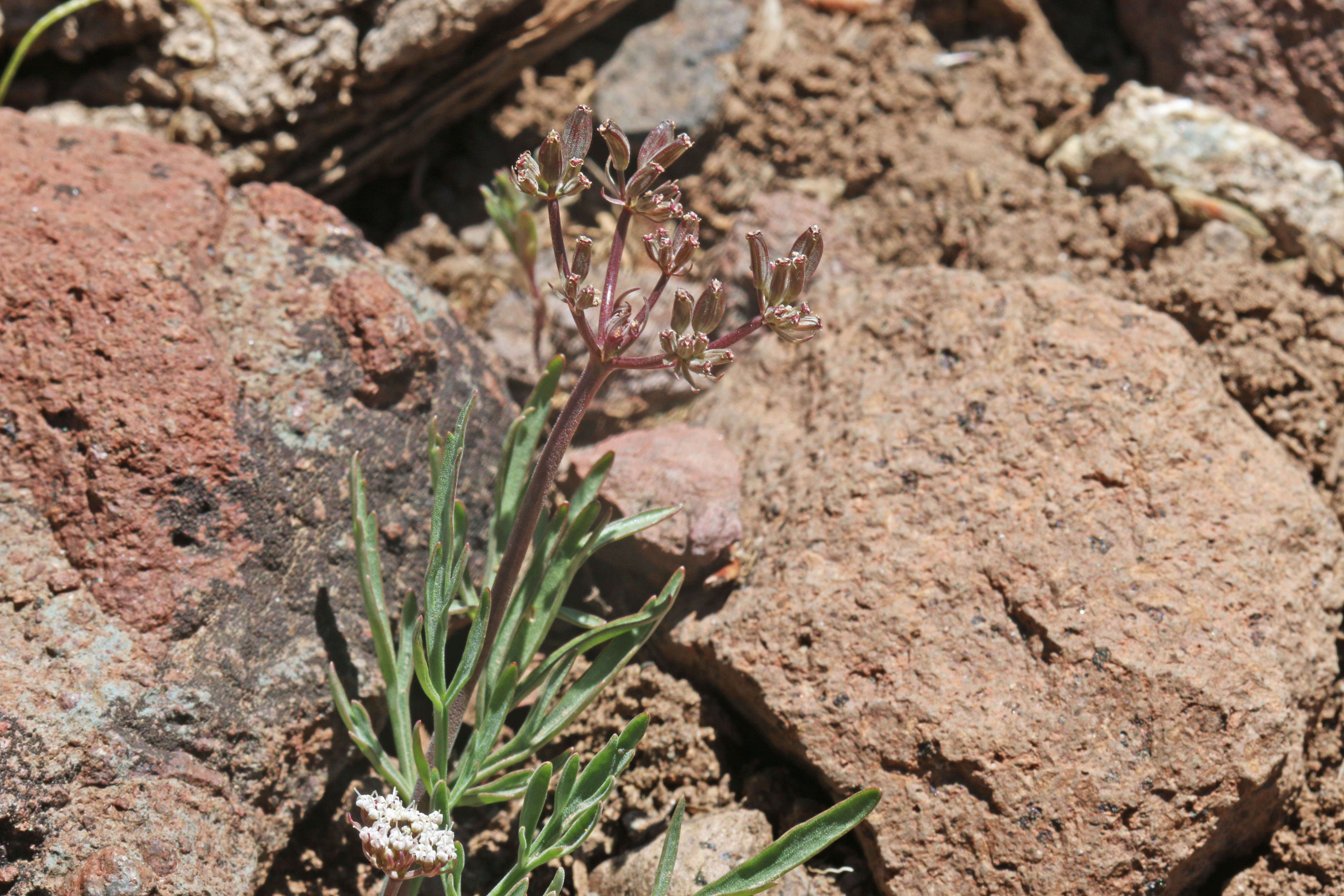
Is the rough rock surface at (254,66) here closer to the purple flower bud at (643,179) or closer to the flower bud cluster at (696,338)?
the purple flower bud at (643,179)

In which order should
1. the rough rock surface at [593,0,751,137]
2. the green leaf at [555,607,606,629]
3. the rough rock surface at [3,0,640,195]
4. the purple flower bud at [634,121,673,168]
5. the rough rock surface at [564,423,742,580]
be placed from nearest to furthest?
the purple flower bud at [634,121,673,168] → the green leaf at [555,607,606,629] → the rough rock surface at [564,423,742,580] → the rough rock surface at [3,0,640,195] → the rough rock surface at [593,0,751,137]

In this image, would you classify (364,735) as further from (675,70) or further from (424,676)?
(675,70)

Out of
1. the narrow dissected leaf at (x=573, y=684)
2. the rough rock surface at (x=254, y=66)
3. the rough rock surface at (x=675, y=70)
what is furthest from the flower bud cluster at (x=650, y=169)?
the rough rock surface at (x=675, y=70)

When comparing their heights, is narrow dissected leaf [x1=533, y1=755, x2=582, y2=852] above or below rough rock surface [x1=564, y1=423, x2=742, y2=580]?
below

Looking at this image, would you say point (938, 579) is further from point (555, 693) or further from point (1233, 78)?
point (1233, 78)

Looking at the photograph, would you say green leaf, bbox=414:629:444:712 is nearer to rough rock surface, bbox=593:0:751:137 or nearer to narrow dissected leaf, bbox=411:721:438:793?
narrow dissected leaf, bbox=411:721:438:793

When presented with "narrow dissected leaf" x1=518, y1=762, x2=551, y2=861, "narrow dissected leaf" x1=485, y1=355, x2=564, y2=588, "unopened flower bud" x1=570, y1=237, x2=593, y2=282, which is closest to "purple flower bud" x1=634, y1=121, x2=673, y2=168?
"unopened flower bud" x1=570, y1=237, x2=593, y2=282

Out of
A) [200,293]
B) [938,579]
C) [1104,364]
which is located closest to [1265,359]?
[1104,364]
